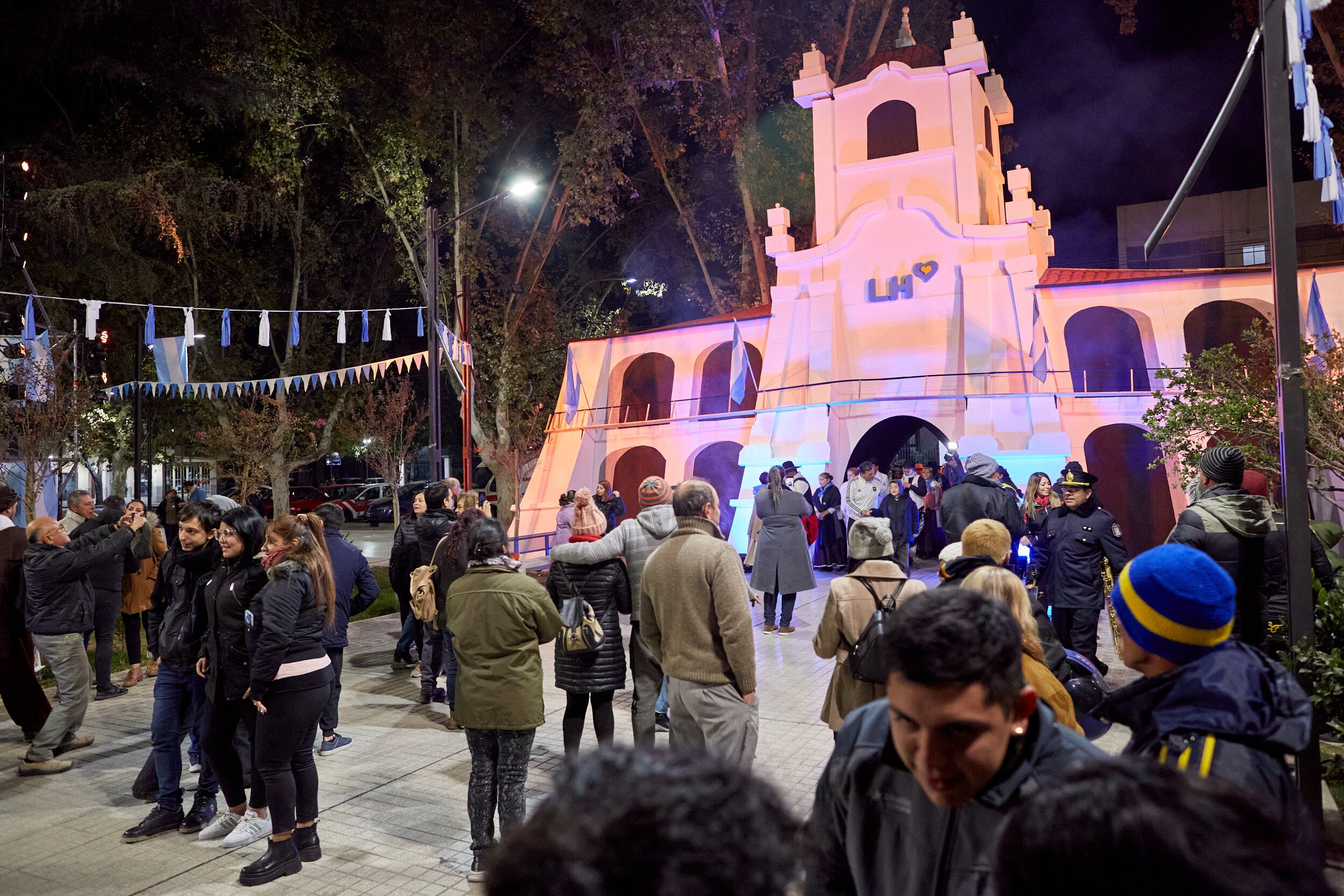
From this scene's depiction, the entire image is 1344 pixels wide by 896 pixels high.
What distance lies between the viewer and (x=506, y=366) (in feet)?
89.3

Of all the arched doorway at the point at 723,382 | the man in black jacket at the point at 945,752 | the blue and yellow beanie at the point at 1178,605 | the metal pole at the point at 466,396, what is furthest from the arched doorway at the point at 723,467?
the man in black jacket at the point at 945,752

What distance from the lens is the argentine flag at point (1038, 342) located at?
58.9ft

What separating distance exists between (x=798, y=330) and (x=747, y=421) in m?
2.62

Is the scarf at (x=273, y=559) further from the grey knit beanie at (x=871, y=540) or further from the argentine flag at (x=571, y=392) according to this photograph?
the argentine flag at (x=571, y=392)

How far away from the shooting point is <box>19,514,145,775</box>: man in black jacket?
21.0 ft

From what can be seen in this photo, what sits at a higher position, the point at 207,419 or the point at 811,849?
the point at 207,419

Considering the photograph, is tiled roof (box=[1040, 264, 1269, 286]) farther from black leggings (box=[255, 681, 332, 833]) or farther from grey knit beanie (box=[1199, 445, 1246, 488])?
black leggings (box=[255, 681, 332, 833])

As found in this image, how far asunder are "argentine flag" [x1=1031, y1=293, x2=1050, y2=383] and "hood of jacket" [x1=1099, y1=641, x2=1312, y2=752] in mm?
16948

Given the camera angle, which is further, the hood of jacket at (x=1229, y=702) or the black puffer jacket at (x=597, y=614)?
the black puffer jacket at (x=597, y=614)

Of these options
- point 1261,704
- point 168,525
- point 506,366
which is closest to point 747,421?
point 506,366

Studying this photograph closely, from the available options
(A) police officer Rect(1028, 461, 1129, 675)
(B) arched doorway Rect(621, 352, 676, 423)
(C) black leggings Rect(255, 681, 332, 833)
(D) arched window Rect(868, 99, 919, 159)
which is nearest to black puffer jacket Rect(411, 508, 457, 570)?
(C) black leggings Rect(255, 681, 332, 833)

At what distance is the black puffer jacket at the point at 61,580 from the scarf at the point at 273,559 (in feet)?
7.81

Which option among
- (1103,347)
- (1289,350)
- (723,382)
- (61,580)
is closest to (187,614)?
(61,580)

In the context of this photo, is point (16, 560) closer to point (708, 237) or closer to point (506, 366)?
point (506, 366)
